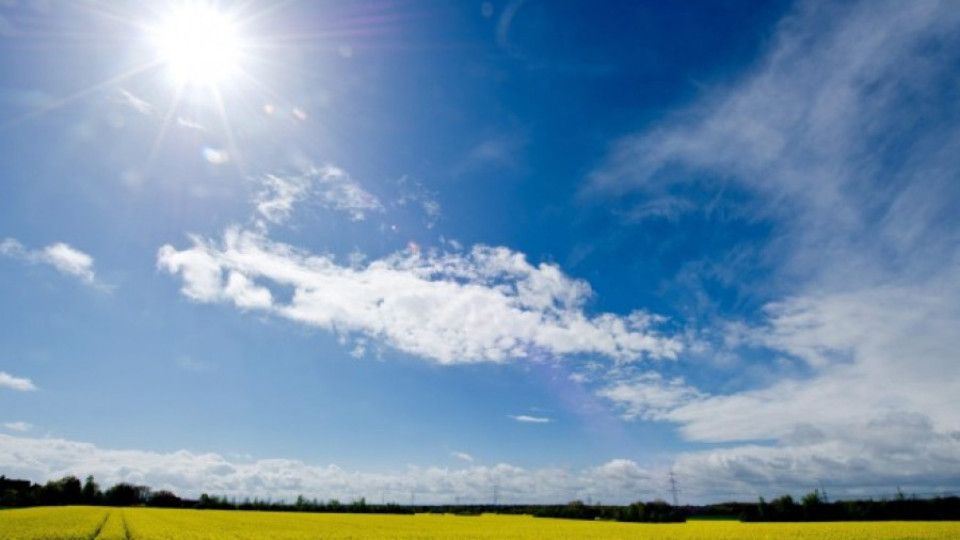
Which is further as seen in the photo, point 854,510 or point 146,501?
point 146,501

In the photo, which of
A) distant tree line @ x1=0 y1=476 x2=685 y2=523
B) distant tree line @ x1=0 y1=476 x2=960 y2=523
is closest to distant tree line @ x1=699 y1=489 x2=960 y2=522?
distant tree line @ x1=0 y1=476 x2=960 y2=523

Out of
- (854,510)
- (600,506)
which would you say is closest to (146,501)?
(600,506)

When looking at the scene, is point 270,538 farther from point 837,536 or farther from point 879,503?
point 879,503

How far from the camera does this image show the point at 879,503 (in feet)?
227

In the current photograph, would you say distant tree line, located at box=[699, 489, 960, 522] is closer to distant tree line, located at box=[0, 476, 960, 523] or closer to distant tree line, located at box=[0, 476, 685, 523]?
distant tree line, located at box=[0, 476, 960, 523]

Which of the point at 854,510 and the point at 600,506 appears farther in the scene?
the point at 600,506

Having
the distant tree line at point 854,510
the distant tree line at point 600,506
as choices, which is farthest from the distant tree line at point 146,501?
the distant tree line at point 854,510

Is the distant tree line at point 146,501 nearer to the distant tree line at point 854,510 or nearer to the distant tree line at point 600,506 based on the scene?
the distant tree line at point 600,506

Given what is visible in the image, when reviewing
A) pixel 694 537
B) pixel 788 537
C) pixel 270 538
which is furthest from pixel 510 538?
pixel 788 537

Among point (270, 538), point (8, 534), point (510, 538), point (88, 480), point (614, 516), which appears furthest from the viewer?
point (88, 480)

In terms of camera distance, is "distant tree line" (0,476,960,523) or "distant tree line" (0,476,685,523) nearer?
"distant tree line" (0,476,960,523)

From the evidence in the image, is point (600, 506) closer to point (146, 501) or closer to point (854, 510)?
point (854, 510)

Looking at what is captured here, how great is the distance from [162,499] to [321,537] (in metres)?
101

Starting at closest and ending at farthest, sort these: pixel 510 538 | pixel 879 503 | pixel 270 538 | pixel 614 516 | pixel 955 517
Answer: pixel 270 538, pixel 510 538, pixel 955 517, pixel 879 503, pixel 614 516
